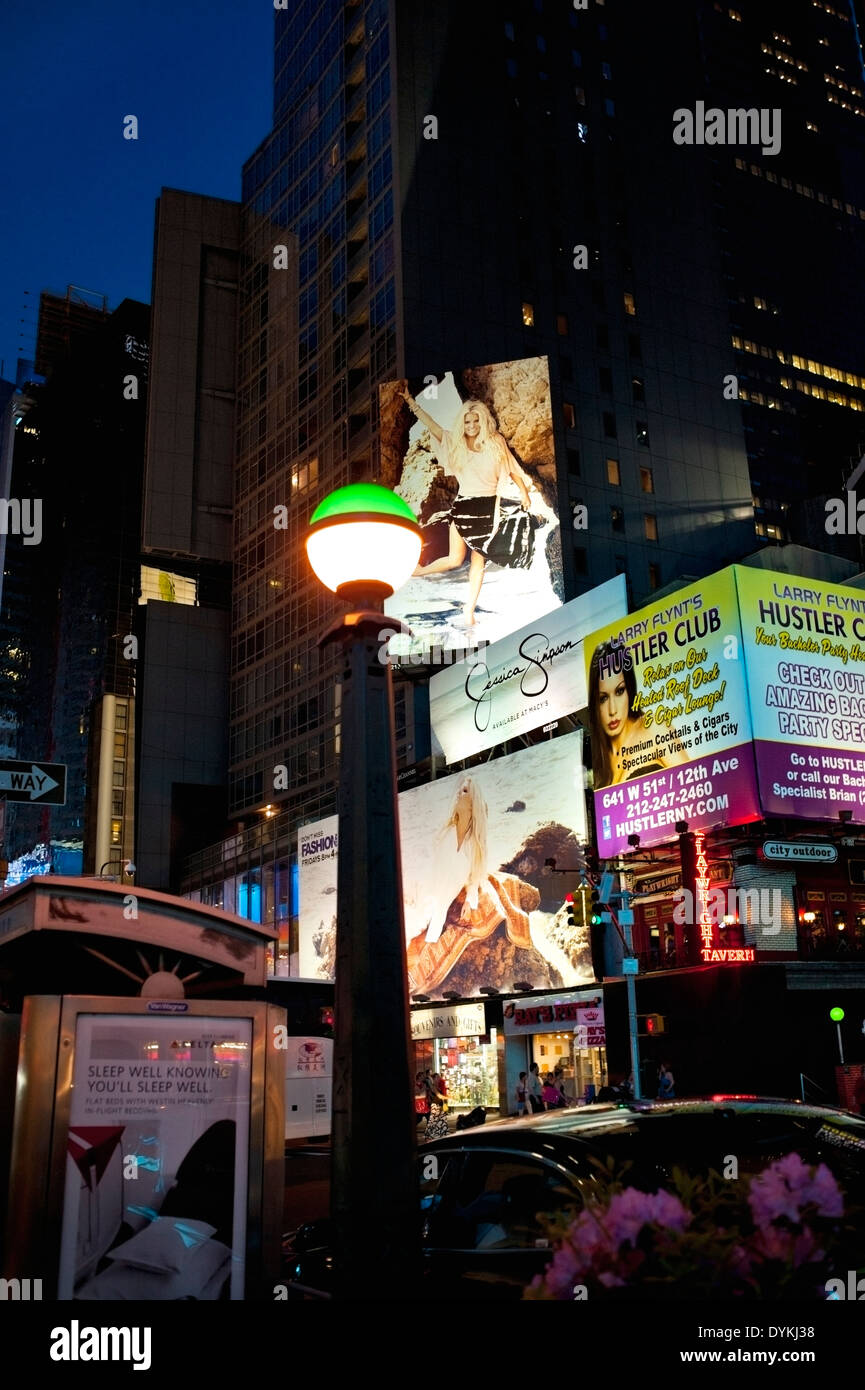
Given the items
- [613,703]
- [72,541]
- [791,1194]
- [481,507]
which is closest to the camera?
[791,1194]

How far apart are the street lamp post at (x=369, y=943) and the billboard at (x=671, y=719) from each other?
2593 cm

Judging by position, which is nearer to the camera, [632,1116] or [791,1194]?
[791,1194]

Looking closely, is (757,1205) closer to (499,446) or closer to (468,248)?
(499,446)

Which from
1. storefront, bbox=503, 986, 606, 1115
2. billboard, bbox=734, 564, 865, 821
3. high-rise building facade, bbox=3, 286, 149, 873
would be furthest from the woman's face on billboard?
high-rise building facade, bbox=3, 286, 149, 873

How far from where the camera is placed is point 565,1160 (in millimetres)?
5668

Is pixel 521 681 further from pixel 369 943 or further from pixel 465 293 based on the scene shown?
pixel 369 943

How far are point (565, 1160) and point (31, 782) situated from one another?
7.13m

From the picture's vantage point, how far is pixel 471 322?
61.1 m

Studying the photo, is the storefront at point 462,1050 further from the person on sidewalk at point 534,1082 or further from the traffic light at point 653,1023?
the traffic light at point 653,1023

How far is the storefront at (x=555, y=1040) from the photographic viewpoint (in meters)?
39.2


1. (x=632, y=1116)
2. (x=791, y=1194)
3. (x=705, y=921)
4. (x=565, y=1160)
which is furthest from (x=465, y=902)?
(x=791, y=1194)

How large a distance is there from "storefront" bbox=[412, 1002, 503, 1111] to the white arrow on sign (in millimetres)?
34979
